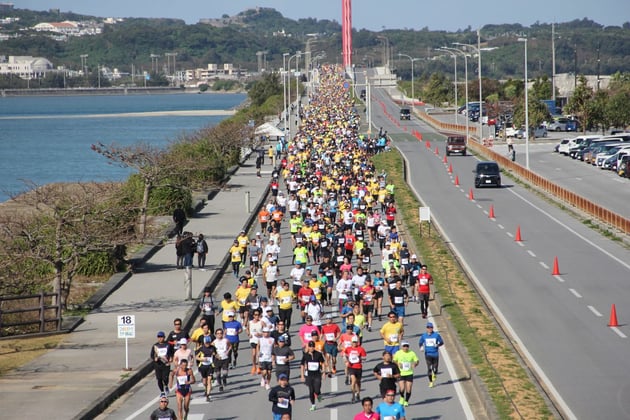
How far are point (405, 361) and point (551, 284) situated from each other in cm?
1332

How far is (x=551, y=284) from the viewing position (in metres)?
31.3

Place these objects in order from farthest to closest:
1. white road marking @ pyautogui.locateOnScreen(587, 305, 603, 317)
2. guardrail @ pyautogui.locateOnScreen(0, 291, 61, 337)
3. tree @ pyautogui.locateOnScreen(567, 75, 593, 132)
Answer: tree @ pyautogui.locateOnScreen(567, 75, 593, 132), white road marking @ pyautogui.locateOnScreen(587, 305, 603, 317), guardrail @ pyautogui.locateOnScreen(0, 291, 61, 337)

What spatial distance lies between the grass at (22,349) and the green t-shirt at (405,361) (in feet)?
26.2

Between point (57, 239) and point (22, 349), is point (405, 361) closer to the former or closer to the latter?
point (22, 349)

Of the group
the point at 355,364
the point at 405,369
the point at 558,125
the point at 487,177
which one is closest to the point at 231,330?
the point at 355,364

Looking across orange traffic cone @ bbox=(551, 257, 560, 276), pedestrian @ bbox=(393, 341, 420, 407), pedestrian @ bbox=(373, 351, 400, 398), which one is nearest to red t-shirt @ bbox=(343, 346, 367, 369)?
pedestrian @ bbox=(393, 341, 420, 407)

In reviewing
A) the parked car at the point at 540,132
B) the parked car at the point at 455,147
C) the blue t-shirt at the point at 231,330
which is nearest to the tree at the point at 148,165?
the blue t-shirt at the point at 231,330

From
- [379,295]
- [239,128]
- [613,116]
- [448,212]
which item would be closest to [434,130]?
[613,116]

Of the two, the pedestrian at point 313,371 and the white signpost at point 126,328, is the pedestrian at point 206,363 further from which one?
the white signpost at point 126,328

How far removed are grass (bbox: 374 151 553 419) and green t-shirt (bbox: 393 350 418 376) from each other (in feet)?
4.71

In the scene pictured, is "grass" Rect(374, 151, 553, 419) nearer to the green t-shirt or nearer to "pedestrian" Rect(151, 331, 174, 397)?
the green t-shirt

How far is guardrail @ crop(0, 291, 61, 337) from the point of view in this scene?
26.1m

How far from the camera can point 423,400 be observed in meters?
19.5

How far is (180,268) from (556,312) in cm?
1239
